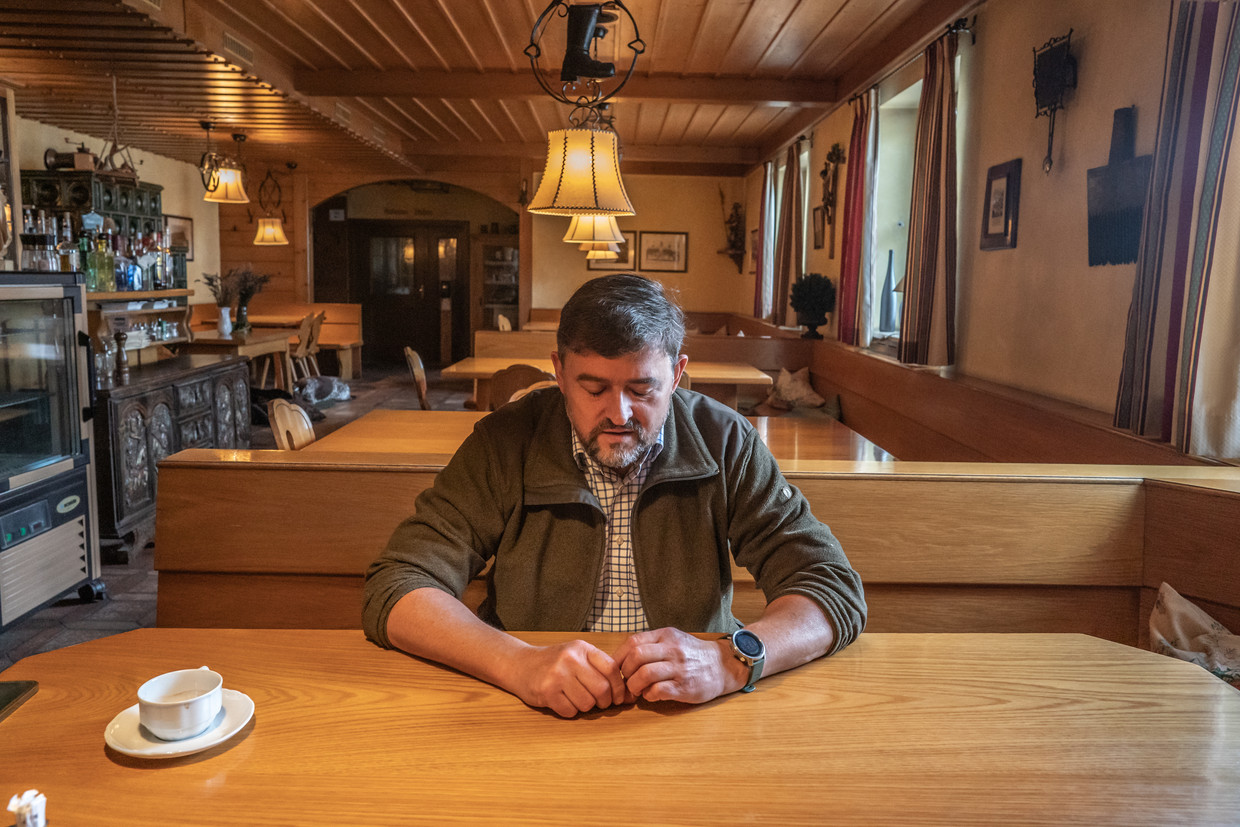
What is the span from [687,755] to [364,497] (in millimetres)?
1305

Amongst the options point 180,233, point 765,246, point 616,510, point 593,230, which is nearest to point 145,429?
point 593,230

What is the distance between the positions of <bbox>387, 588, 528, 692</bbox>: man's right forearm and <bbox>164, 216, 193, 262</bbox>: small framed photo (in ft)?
35.6

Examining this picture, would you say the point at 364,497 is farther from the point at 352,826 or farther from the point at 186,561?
the point at 352,826

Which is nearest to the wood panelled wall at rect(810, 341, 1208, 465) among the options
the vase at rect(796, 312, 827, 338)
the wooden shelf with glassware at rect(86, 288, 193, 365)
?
the vase at rect(796, 312, 827, 338)

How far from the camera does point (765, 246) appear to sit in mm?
9680

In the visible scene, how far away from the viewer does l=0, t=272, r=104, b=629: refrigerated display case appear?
3.39 meters

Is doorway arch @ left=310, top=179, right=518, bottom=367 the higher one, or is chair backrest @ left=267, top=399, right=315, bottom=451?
doorway arch @ left=310, top=179, right=518, bottom=367

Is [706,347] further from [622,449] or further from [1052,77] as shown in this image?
[622,449]

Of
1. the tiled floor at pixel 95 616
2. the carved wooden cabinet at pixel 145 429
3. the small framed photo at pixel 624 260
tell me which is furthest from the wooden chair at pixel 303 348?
the tiled floor at pixel 95 616

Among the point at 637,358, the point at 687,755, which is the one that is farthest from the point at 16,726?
the point at 637,358

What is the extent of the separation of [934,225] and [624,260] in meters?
8.03

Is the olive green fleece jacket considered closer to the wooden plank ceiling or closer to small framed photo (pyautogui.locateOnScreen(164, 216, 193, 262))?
the wooden plank ceiling

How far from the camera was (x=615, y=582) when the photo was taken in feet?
5.25

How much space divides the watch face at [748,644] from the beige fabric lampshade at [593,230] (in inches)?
189
